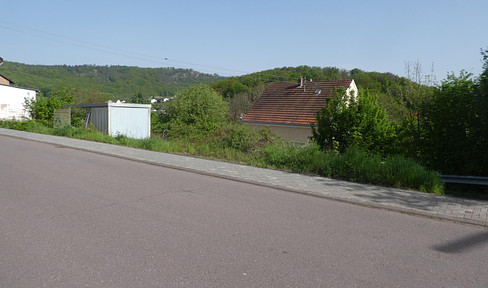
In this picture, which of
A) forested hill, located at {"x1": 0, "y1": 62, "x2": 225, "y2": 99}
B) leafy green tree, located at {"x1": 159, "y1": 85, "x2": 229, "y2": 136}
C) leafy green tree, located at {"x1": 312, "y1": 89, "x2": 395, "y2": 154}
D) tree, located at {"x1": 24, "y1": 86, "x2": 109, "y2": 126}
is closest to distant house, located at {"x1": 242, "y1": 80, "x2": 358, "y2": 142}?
leafy green tree, located at {"x1": 159, "y1": 85, "x2": 229, "y2": 136}

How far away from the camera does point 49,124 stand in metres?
25.7

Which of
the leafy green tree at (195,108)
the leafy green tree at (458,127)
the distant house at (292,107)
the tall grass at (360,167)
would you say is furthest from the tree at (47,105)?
the leafy green tree at (458,127)

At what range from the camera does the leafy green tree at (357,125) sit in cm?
1089

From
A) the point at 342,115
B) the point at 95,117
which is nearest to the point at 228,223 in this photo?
the point at 342,115

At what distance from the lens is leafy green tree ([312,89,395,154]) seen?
10891 millimetres

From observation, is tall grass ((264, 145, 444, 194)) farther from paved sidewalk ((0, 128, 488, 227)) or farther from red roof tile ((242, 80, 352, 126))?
red roof tile ((242, 80, 352, 126))

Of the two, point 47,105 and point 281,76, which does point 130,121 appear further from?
point 281,76

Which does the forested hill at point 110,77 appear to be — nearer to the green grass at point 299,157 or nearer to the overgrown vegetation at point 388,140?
the green grass at point 299,157

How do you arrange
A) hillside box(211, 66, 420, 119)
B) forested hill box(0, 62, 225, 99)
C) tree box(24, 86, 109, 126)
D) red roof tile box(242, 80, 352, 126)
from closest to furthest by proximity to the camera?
tree box(24, 86, 109, 126), red roof tile box(242, 80, 352, 126), hillside box(211, 66, 420, 119), forested hill box(0, 62, 225, 99)

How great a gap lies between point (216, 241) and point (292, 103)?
1172 inches

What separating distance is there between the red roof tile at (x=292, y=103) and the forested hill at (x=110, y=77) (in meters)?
46.9

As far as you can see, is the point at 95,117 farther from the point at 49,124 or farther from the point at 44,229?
the point at 44,229

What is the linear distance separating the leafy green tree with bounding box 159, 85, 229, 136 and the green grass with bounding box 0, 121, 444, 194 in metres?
9.24

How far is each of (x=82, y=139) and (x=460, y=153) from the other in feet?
Answer: 54.0
